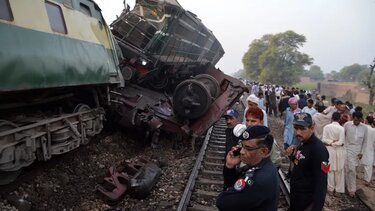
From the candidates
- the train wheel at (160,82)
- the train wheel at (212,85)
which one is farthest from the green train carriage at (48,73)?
the train wheel at (160,82)

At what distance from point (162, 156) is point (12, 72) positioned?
5.13 metres

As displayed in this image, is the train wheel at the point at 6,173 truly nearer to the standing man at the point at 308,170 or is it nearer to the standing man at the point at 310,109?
the standing man at the point at 308,170

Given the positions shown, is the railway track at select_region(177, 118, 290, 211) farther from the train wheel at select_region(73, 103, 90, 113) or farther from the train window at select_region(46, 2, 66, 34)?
the train window at select_region(46, 2, 66, 34)

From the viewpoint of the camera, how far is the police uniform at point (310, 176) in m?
3.41

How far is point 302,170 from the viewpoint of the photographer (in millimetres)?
3611

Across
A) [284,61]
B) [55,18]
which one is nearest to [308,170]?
[55,18]

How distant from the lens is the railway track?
5.50 meters

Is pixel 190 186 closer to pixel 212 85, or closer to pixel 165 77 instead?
pixel 212 85

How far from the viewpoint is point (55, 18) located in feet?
17.3

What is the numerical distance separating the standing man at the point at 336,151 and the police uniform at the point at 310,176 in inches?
139

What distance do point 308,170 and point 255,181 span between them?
138 cm

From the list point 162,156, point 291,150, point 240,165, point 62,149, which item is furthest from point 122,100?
point 240,165

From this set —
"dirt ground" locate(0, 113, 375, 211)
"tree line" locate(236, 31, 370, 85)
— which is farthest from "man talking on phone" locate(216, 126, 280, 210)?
"tree line" locate(236, 31, 370, 85)

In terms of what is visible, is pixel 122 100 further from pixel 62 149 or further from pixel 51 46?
pixel 51 46
